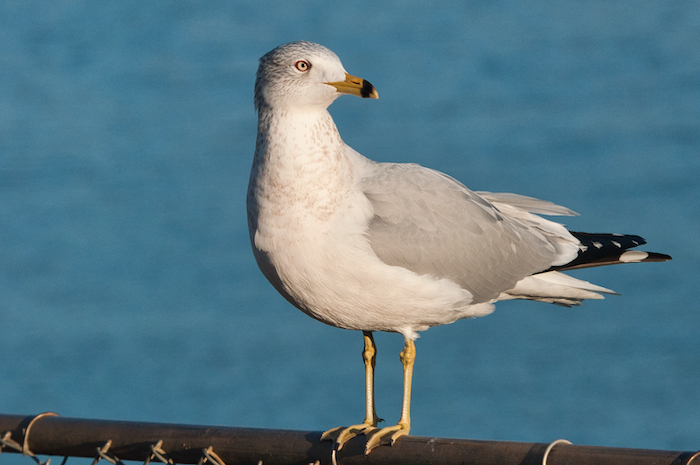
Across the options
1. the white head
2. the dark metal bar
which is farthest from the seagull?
the dark metal bar

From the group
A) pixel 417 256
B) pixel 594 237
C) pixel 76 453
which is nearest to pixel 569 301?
pixel 594 237

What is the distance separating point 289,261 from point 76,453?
676 mm

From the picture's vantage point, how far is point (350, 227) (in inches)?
88.1

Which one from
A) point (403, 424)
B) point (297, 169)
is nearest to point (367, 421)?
point (403, 424)

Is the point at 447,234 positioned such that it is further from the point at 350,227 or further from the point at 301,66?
the point at 301,66

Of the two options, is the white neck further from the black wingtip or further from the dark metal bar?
the black wingtip

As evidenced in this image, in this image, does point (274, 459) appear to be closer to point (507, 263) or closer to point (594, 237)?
point (507, 263)

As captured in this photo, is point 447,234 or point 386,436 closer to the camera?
point 386,436

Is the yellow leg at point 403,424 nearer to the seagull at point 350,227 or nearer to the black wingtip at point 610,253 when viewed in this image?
the seagull at point 350,227

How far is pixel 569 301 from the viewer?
2.97 m

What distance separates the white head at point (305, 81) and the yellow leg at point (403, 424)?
2.48 feet

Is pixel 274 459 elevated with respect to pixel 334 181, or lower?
lower

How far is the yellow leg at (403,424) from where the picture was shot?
1872 mm

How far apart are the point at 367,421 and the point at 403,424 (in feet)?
0.53
